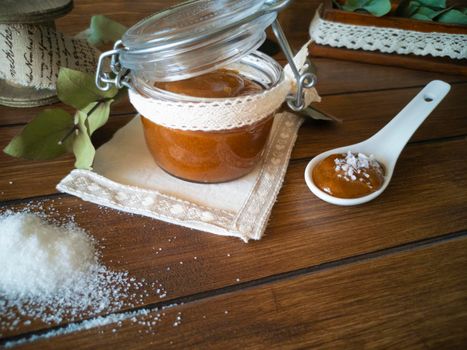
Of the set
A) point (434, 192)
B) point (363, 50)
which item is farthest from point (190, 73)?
point (363, 50)

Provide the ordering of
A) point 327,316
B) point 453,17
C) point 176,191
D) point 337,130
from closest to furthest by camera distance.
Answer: point 327,316 < point 176,191 < point 337,130 < point 453,17

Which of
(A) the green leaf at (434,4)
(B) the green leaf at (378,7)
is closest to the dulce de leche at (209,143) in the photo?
(B) the green leaf at (378,7)


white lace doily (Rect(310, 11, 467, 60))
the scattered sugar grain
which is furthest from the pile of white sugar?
white lace doily (Rect(310, 11, 467, 60))

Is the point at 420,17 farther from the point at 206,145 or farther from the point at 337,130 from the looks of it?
the point at 206,145

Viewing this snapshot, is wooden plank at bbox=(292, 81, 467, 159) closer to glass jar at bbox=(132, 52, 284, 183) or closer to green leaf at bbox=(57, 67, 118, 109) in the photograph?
glass jar at bbox=(132, 52, 284, 183)

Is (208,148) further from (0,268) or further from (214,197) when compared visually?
(0,268)

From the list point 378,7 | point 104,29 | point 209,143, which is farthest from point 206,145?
point 378,7
